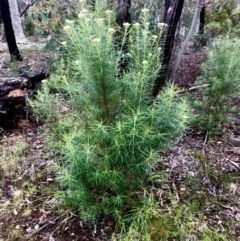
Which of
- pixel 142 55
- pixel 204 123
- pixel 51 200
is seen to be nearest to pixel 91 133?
pixel 142 55

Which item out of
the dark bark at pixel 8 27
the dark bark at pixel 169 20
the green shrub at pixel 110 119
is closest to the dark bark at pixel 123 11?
the dark bark at pixel 169 20

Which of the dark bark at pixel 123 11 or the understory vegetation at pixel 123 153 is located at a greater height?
the dark bark at pixel 123 11

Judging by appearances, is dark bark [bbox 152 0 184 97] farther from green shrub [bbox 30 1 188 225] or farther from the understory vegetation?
green shrub [bbox 30 1 188 225]

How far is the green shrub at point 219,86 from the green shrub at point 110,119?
1.09 m

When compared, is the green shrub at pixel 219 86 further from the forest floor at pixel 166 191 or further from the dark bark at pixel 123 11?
the dark bark at pixel 123 11

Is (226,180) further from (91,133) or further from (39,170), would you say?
(39,170)

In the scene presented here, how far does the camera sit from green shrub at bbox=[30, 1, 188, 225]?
1.77 metres

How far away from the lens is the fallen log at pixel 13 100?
11.2ft

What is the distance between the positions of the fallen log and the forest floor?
176mm

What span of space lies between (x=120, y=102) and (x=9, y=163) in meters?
1.57

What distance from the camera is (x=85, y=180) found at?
1.94 metres

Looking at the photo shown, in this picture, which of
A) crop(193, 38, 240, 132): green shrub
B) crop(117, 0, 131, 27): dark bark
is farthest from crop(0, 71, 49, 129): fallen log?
crop(193, 38, 240, 132): green shrub

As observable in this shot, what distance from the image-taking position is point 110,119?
2.01 meters

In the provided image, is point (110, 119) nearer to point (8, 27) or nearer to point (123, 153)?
point (123, 153)
